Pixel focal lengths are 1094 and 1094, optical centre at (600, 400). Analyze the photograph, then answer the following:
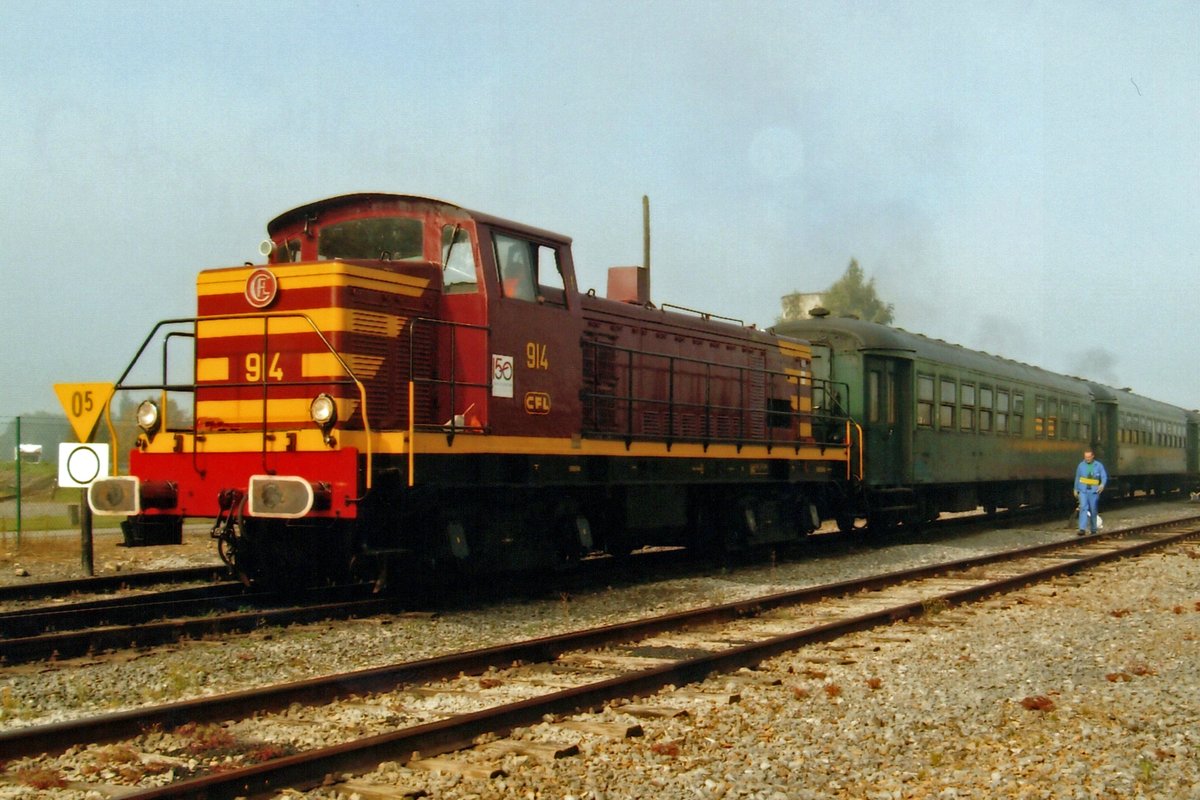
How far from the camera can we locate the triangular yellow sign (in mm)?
11367

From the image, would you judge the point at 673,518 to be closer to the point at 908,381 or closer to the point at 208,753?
the point at 908,381

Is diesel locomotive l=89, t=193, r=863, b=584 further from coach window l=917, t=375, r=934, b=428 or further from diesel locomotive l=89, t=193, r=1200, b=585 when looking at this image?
coach window l=917, t=375, r=934, b=428

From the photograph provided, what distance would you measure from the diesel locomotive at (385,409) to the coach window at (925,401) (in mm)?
7761

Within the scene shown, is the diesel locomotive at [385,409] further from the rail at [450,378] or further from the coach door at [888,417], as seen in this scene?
the coach door at [888,417]

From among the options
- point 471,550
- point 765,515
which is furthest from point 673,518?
point 471,550

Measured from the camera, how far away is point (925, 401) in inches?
701

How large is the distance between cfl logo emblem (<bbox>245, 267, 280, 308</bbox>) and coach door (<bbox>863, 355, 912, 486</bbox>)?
32.7ft

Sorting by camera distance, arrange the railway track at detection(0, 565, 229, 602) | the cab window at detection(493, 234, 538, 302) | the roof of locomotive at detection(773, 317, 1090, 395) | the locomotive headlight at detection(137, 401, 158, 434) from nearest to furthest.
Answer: the locomotive headlight at detection(137, 401, 158, 434) < the cab window at detection(493, 234, 538, 302) < the railway track at detection(0, 565, 229, 602) < the roof of locomotive at detection(773, 317, 1090, 395)

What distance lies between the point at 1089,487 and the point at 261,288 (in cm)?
1472

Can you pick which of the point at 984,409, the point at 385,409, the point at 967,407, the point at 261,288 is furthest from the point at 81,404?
the point at 984,409

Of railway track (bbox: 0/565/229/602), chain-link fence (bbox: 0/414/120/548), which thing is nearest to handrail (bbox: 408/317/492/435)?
railway track (bbox: 0/565/229/602)

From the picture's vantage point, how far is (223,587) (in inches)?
415

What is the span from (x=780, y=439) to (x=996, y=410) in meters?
7.69

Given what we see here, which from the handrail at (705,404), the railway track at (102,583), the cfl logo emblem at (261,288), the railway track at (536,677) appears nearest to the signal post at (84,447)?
the railway track at (102,583)
